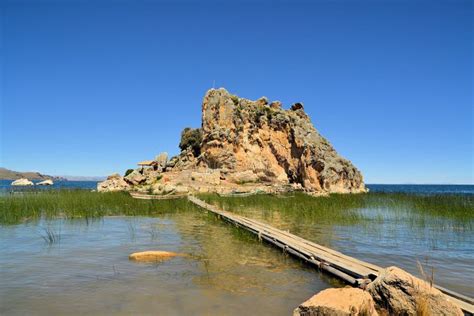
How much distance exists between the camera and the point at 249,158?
163ft

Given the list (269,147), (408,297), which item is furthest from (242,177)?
(408,297)

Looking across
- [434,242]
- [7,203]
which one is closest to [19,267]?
[434,242]

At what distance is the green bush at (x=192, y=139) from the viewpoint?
53.7 metres

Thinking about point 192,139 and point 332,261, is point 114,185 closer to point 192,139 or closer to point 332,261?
point 192,139

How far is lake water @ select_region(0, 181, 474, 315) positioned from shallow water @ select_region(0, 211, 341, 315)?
0.02m

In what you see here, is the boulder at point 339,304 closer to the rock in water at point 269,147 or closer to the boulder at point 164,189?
the boulder at point 164,189

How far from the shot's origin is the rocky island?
44031 mm

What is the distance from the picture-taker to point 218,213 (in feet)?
67.1

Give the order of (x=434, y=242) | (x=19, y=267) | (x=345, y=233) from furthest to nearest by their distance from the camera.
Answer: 1. (x=345, y=233)
2. (x=434, y=242)
3. (x=19, y=267)

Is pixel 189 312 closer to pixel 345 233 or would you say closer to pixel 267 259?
pixel 267 259

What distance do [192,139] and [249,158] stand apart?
1062 centimetres

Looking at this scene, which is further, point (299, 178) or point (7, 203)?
point (299, 178)

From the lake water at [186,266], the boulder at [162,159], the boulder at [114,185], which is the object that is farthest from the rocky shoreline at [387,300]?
the boulder at [162,159]

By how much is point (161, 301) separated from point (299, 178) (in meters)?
47.7
